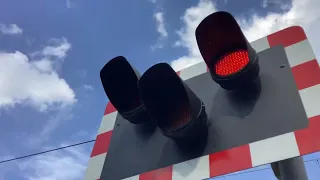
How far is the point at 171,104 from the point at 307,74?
1.36 feet

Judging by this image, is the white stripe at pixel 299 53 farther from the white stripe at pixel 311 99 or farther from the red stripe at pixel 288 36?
the white stripe at pixel 311 99

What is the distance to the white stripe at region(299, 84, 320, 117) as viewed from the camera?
86cm

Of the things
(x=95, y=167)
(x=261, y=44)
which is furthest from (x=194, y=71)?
(x=95, y=167)

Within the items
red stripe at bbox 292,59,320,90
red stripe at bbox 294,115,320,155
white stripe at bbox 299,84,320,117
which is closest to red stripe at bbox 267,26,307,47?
red stripe at bbox 292,59,320,90

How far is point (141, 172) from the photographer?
1.03 meters

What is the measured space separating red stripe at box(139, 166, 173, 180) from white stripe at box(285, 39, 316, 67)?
0.51 m

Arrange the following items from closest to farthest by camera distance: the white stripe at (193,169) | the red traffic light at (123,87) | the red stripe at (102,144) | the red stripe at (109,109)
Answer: the white stripe at (193,169) → the red traffic light at (123,87) → the red stripe at (102,144) → the red stripe at (109,109)

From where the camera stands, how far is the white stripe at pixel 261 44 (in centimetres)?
117

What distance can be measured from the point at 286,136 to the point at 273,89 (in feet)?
0.61

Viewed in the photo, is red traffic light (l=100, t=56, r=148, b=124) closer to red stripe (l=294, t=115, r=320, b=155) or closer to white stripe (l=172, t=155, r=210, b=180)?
white stripe (l=172, t=155, r=210, b=180)

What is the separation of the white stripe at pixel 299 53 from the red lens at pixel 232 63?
0.57 ft

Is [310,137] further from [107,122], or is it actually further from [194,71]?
[107,122]

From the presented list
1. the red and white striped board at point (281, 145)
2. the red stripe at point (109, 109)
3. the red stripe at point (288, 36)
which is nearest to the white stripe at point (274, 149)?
the red and white striped board at point (281, 145)

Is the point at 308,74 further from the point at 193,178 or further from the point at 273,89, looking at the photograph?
the point at 193,178
